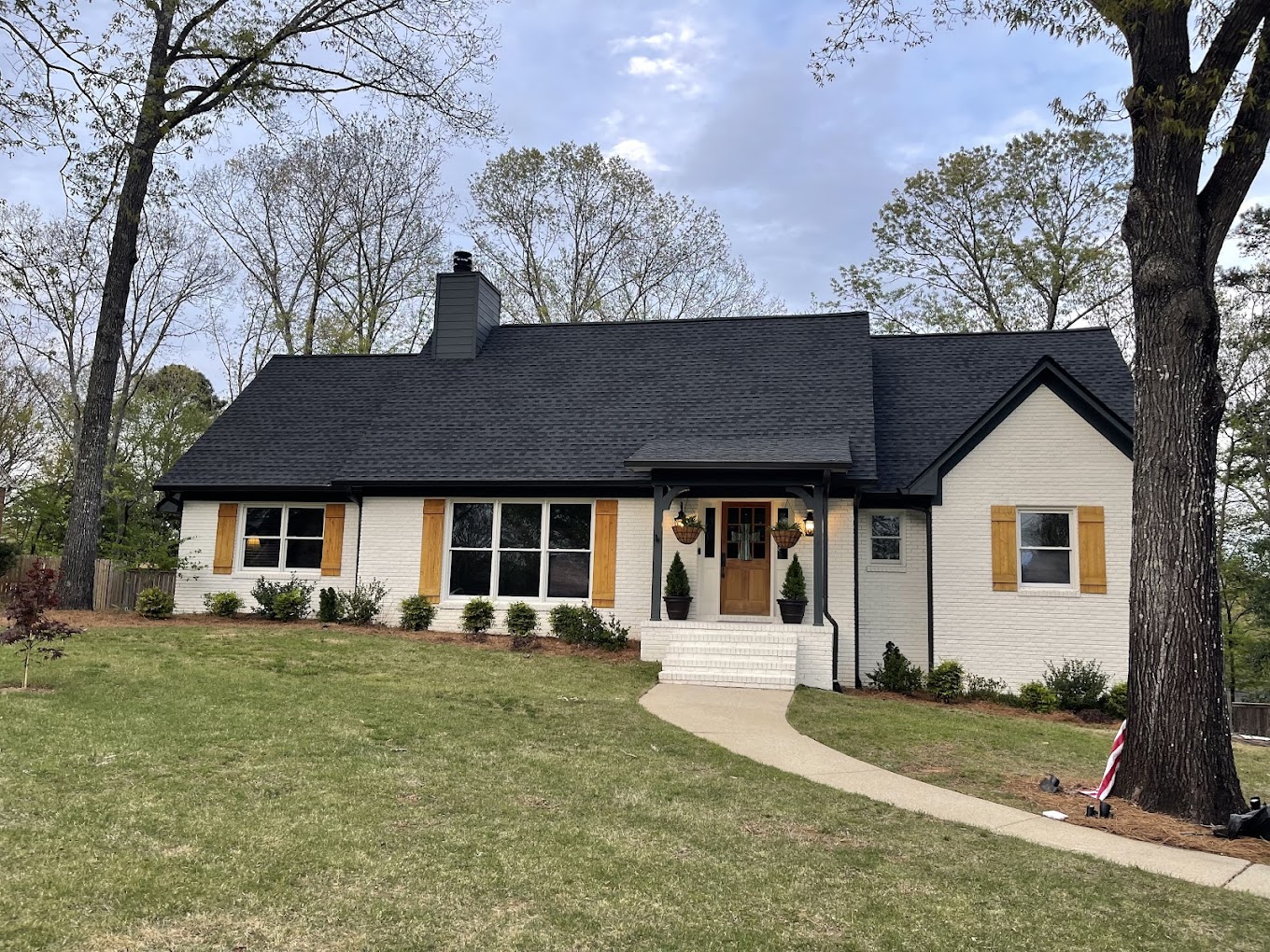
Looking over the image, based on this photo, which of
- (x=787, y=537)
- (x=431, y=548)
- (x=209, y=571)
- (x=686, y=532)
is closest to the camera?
(x=787, y=537)

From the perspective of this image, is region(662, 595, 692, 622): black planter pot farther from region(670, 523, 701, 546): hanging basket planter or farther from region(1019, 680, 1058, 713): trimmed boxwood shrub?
region(1019, 680, 1058, 713): trimmed boxwood shrub

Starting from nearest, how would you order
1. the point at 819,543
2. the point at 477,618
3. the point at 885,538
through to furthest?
the point at 819,543, the point at 885,538, the point at 477,618

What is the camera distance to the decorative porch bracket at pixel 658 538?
1400 centimetres

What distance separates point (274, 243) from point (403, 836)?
2929 cm

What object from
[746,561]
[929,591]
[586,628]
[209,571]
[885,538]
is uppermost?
[885,538]

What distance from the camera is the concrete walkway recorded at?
5559 mm

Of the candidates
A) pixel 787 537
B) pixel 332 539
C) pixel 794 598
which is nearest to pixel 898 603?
pixel 794 598

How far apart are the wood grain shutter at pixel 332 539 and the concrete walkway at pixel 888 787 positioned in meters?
8.28

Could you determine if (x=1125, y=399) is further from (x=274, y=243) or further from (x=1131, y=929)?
(x=274, y=243)

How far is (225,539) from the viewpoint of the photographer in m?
17.3

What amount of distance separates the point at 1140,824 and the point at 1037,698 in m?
7.08

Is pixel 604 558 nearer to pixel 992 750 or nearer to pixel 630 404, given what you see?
pixel 630 404

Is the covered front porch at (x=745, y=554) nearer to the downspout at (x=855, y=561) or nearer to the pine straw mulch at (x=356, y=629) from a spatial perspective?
the downspout at (x=855, y=561)

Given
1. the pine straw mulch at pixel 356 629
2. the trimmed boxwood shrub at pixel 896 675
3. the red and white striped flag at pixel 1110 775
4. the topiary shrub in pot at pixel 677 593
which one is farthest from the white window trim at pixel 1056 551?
the red and white striped flag at pixel 1110 775
